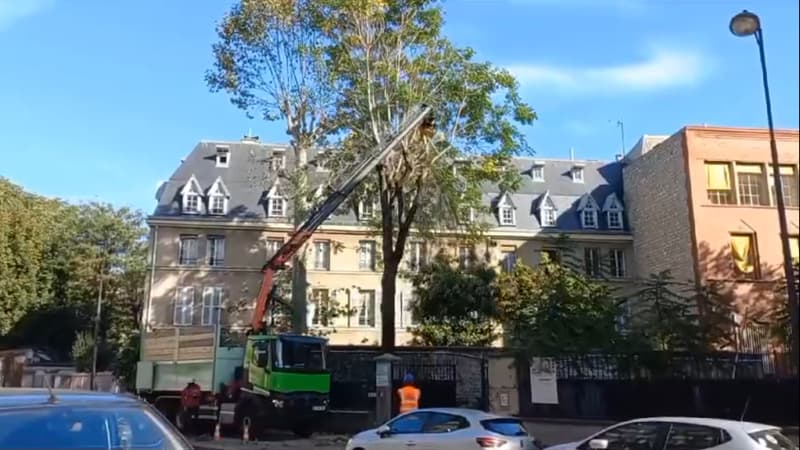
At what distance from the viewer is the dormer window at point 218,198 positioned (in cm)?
4409

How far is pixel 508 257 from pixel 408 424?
32.9m

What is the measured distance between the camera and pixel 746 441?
896cm

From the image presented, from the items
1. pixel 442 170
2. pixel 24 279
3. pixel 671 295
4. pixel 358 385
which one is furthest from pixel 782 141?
pixel 24 279

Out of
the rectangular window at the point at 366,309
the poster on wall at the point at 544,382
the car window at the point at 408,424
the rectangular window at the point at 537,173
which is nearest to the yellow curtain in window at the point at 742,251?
the poster on wall at the point at 544,382

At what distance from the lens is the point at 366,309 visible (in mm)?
43062

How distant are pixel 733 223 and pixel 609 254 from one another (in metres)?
12.9

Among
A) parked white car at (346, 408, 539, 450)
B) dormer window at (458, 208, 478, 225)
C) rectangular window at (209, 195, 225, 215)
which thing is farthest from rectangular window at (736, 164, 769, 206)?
rectangular window at (209, 195, 225, 215)

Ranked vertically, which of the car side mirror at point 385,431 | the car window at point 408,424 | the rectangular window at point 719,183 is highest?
the rectangular window at point 719,183

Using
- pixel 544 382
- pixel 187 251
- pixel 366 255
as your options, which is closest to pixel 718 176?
pixel 544 382

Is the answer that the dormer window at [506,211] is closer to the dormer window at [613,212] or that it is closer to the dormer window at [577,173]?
the dormer window at [613,212]

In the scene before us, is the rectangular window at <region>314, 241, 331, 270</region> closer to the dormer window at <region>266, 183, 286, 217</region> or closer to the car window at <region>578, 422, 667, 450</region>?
the dormer window at <region>266, 183, 286, 217</region>

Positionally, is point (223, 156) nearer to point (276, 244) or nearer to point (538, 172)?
point (276, 244)

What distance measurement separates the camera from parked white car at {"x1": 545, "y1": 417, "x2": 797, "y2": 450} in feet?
29.8

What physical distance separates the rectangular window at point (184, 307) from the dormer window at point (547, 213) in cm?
2286
